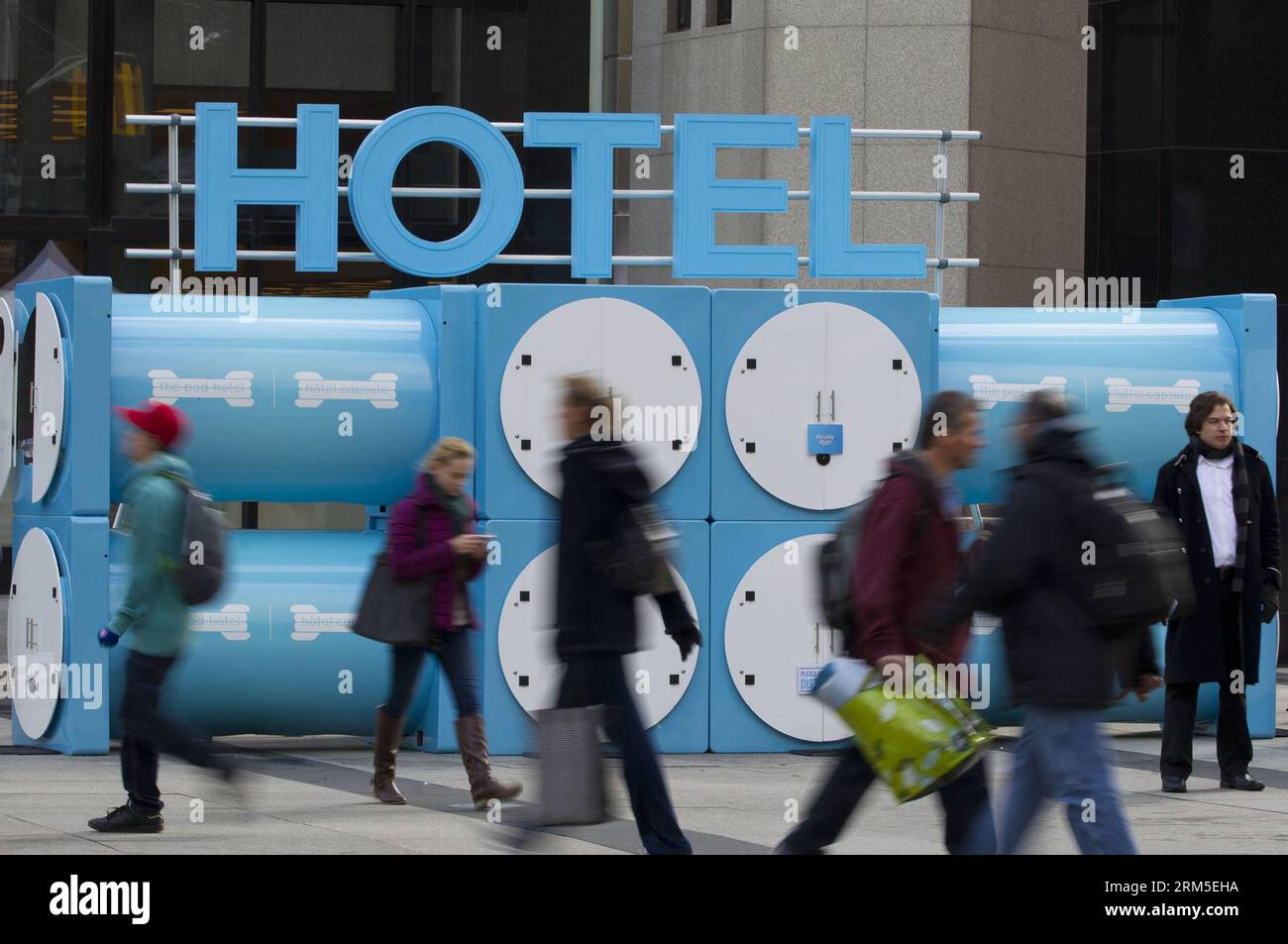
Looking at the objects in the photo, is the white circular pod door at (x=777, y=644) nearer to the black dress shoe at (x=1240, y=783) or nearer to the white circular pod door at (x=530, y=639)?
the white circular pod door at (x=530, y=639)

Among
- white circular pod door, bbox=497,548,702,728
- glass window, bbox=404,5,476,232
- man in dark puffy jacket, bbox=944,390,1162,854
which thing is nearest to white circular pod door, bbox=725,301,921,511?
white circular pod door, bbox=497,548,702,728

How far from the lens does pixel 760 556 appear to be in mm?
12125

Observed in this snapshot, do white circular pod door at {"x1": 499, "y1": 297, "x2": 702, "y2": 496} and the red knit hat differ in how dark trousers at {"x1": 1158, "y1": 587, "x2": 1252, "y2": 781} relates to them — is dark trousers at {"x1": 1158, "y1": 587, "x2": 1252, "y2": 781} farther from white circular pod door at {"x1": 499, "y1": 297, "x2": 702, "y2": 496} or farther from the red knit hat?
the red knit hat

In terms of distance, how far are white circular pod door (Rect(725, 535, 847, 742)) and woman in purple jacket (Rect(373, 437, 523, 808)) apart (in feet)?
9.03

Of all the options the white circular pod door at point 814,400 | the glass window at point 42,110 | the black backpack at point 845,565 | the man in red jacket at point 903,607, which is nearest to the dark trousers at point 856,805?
the man in red jacket at point 903,607

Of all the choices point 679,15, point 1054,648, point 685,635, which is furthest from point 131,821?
point 679,15

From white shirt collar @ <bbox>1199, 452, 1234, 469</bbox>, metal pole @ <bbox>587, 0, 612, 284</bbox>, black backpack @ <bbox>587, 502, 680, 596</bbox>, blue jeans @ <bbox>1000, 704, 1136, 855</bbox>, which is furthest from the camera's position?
metal pole @ <bbox>587, 0, 612, 284</bbox>

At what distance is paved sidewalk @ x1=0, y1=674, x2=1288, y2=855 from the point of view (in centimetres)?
847

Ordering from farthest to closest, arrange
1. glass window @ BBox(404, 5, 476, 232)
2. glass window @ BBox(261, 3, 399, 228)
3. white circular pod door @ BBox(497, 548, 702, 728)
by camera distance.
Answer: glass window @ BBox(404, 5, 476, 232)
glass window @ BBox(261, 3, 399, 228)
white circular pod door @ BBox(497, 548, 702, 728)

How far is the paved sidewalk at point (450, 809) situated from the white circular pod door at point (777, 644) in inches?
11.2

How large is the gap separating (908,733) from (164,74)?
1599cm

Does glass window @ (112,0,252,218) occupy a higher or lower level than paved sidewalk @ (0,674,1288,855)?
higher

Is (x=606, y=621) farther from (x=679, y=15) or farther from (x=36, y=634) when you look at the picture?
(x=679, y=15)

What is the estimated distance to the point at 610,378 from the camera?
11922mm
